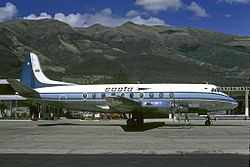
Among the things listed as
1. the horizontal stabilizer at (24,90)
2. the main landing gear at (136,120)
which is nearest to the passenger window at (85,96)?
the horizontal stabilizer at (24,90)

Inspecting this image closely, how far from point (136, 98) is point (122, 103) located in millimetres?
3364

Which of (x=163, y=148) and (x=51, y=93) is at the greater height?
(x=51, y=93)

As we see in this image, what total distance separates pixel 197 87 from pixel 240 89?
36.5 m

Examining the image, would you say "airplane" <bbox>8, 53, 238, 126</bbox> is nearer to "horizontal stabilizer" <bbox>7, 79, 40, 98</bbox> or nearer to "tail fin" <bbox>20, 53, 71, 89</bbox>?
"horizontal stabilizer" <bbox>7, 79, 40, 98</bbox>

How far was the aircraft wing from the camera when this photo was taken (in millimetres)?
24991

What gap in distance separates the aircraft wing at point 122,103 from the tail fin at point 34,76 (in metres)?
9.18

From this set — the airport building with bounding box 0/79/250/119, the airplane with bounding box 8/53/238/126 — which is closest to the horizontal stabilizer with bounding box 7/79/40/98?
the airplane with bounding box 8/53/238/126

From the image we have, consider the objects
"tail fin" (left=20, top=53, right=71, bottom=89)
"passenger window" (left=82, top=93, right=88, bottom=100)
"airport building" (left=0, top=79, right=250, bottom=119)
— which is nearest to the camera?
"passenger window" (left=82, top=93, right=88, bottom=100)

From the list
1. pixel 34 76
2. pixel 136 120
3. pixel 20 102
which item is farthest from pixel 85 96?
pixel 20 102

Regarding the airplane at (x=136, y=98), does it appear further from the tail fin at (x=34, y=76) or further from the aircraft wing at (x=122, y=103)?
the tail fin at (x=34, y=76)

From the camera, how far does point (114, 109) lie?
2898 centimetres
